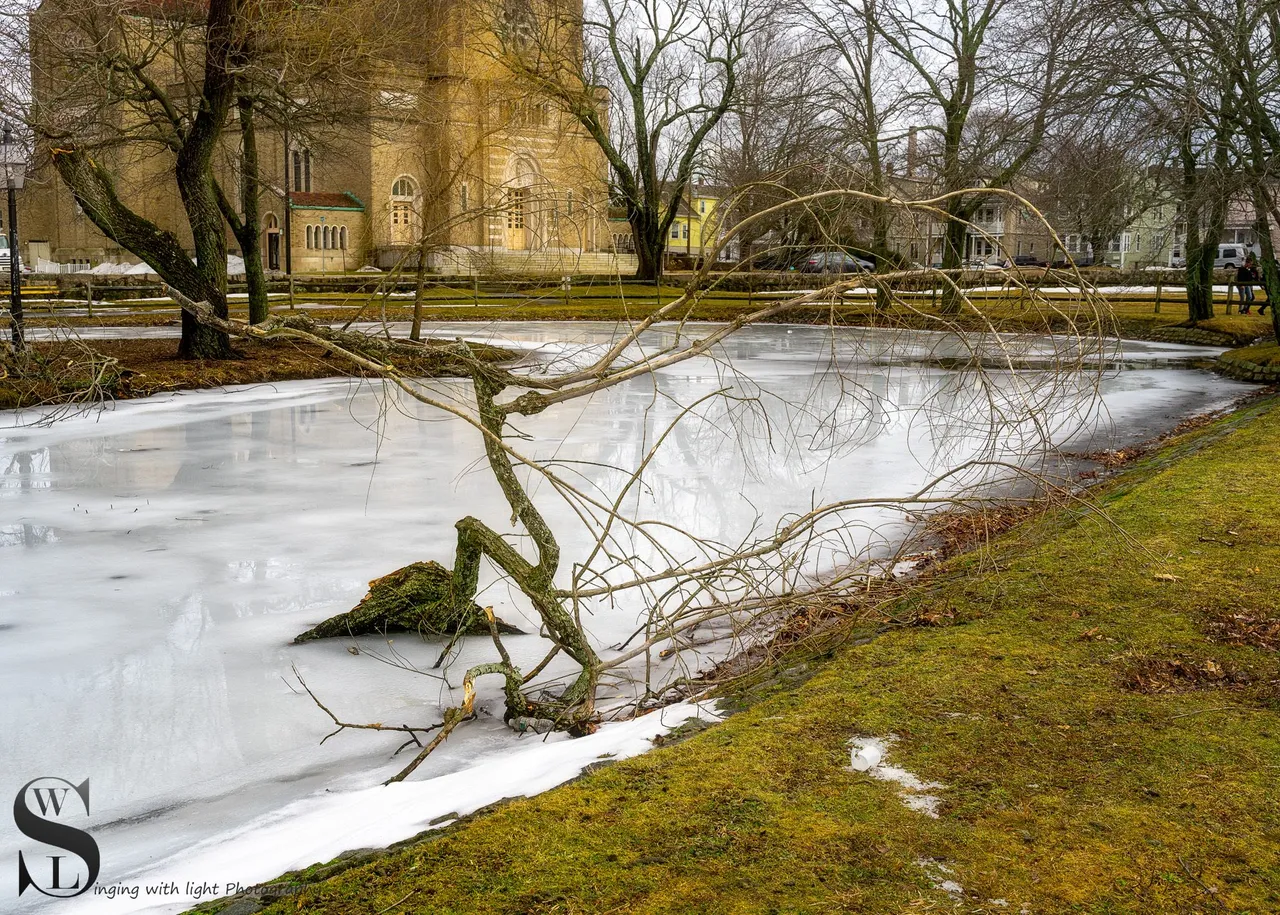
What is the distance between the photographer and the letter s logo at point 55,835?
397 centimetres

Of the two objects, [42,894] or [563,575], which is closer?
[42,894]

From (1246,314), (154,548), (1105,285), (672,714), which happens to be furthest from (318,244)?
(672,714)

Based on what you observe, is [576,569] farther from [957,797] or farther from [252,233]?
[252,233]

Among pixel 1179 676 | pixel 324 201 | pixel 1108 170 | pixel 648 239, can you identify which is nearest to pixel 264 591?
pixel 1179 676

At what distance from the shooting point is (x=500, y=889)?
3.59 metres

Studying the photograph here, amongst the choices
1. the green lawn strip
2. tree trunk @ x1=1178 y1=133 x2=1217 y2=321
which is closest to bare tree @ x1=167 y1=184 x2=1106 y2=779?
the green lawn strip

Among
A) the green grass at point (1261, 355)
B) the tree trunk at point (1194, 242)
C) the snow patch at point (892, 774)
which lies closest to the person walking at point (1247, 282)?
the tree trunk at point (1194, 242)

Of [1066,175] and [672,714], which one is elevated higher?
[1066,175]

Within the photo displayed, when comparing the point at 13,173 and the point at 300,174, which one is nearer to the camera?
the point at 13,173

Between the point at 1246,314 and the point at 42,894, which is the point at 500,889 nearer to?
the point at 42,894

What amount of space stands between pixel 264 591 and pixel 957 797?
495cm

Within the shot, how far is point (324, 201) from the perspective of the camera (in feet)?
212

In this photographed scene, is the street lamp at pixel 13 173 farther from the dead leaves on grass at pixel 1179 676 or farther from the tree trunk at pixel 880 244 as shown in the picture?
the dead leaves on grass at pixel 1179 676

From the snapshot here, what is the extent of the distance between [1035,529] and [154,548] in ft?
21.1
